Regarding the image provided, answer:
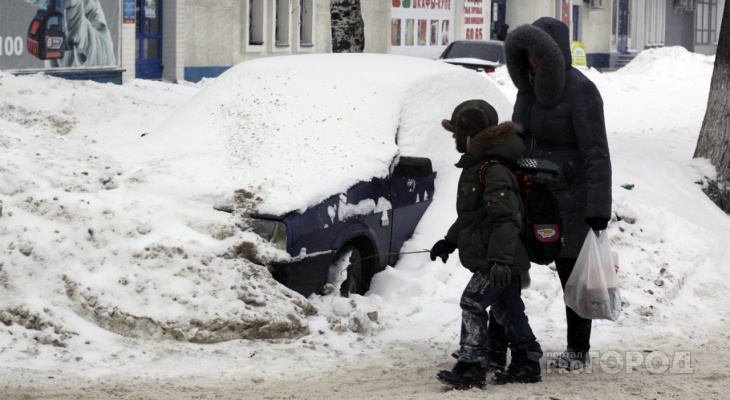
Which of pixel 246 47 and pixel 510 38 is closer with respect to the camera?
pixel 510 38

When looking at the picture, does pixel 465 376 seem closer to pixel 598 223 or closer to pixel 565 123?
pixel 598 223

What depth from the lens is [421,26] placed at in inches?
1234

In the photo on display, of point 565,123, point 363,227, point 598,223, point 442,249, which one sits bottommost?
point 363,227

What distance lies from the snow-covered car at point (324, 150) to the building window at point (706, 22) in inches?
1706

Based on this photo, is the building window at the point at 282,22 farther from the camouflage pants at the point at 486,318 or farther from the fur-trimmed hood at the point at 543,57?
the camouflage pants at the point at 486,318

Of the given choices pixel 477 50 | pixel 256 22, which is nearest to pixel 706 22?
pixel 477 50

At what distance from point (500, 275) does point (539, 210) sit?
0.50 meters

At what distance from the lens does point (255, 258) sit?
5.98 meters

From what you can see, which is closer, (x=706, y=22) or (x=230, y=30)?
(x=230, y=30)

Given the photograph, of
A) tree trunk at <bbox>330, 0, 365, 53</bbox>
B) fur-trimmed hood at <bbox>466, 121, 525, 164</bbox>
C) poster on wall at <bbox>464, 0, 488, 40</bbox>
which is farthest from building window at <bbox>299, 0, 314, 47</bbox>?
A: fur-trimmed hood at <bbox>466, 121, 525, 164</bbox>

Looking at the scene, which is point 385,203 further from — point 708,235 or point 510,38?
point 708,235

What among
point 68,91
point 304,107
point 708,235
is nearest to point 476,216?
point 304,107

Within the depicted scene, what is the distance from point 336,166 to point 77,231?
162 cm

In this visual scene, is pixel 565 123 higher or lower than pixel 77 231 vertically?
higher
